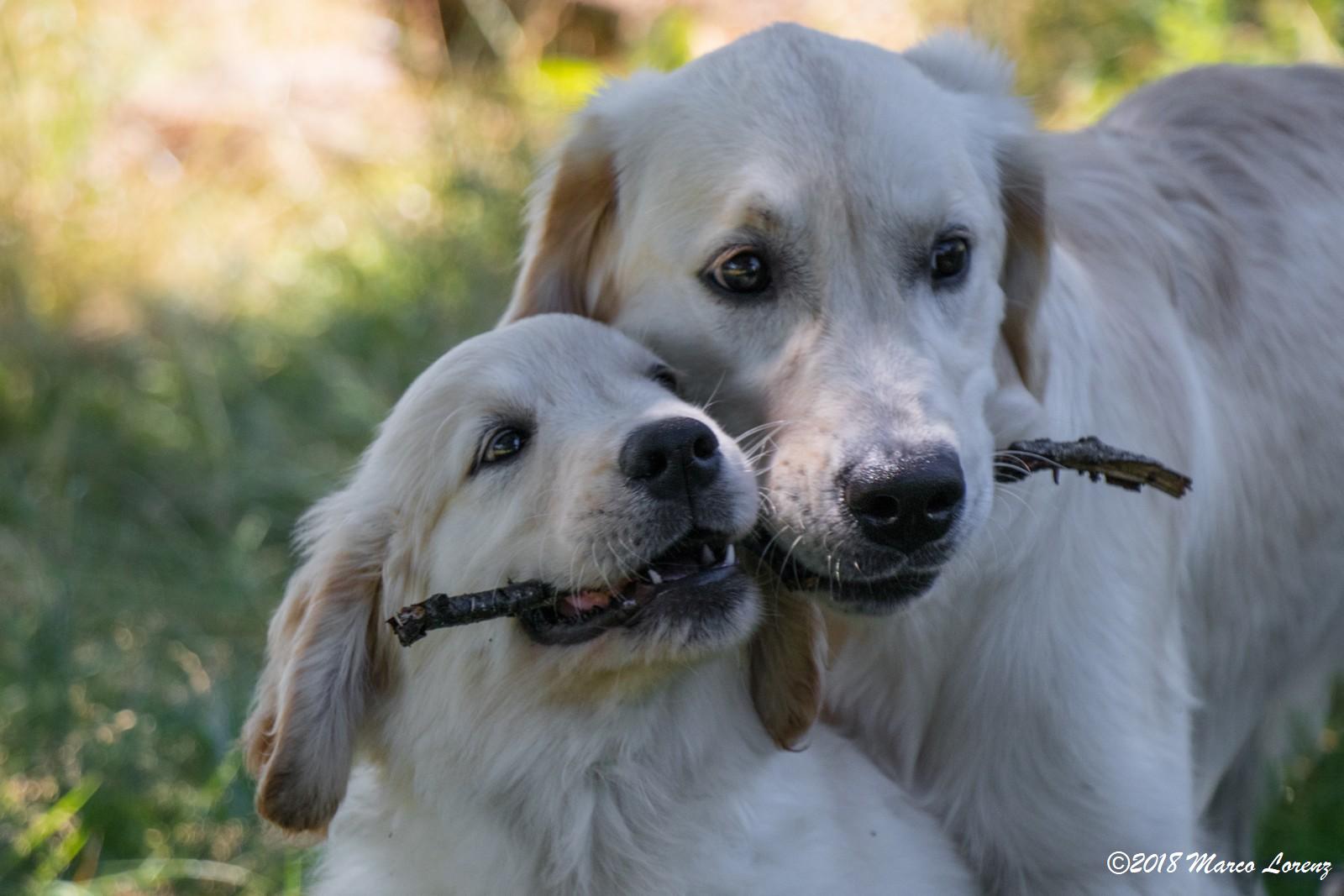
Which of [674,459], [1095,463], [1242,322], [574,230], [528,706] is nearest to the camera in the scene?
[674,459]

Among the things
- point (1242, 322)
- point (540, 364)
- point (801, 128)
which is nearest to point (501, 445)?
point (540, 364)

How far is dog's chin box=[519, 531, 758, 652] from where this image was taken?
2531 mm

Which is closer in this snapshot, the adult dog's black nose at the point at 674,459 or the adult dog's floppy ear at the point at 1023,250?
the adult dog's black nose at the point at 674,459

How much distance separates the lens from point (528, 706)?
272cm

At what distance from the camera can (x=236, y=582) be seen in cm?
528

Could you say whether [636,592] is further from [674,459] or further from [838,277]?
[838,277]

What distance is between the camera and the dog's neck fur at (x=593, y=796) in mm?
2750

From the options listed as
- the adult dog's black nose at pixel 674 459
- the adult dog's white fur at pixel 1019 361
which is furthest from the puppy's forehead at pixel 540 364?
the adult dog's black nose at pixel 674 459

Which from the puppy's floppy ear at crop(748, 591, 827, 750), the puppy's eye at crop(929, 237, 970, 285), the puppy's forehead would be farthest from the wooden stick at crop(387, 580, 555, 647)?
the puppy's eye at crop(929, 237, 970, 285)

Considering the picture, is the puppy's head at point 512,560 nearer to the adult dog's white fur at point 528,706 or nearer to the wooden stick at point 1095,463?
Result: the adult dog's white fur at point 528,706

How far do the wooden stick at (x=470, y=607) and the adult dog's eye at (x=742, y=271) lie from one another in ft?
2.19

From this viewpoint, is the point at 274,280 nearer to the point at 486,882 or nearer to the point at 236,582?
the point at 236,582

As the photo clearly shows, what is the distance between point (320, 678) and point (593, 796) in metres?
0.52

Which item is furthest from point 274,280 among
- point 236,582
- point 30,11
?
point 236,582
